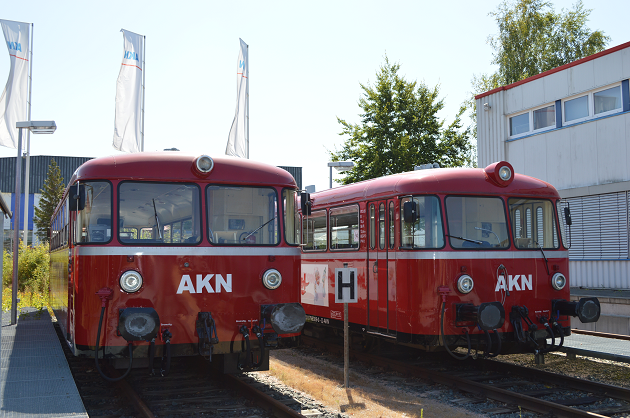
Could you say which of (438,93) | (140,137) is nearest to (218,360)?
(140,137)

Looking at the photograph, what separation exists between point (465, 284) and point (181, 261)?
4016 millimetres

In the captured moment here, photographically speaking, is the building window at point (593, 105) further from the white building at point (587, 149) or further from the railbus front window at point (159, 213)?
the railbus front window at point (159, 213)

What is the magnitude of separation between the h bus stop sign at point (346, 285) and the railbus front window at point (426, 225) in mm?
1052

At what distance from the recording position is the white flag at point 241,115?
67.1ft

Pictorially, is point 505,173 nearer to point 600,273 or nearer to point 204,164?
point 204,164

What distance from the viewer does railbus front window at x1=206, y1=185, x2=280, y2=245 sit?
773cm

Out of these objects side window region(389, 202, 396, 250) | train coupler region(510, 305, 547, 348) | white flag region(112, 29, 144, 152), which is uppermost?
white flag region(112, 29, 144, 152)

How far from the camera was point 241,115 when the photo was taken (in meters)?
20.8

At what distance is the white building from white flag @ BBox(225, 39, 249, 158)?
878cm

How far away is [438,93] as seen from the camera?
30516 mm

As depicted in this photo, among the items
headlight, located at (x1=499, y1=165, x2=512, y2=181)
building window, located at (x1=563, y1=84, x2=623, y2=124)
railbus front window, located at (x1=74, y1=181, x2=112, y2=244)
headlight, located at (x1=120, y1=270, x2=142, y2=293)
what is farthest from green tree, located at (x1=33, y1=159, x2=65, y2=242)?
headlight, located at (x1=499, y1=165, x2=512, y2=181)

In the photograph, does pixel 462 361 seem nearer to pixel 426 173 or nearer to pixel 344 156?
pixel 426 173

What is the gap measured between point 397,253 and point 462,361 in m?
2.56

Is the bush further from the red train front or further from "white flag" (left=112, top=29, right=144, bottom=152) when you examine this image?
the red train front
